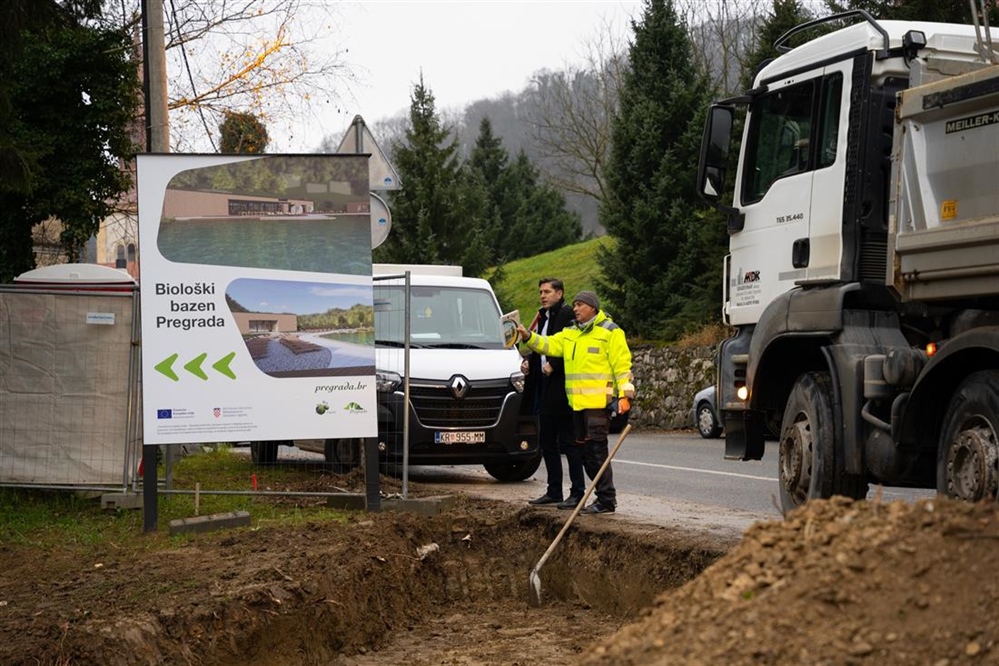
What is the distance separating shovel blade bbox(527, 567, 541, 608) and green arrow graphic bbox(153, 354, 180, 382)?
10.3 ft

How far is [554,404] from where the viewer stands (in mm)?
11195

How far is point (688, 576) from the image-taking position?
8680 mm

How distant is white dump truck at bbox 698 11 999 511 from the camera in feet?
22.4

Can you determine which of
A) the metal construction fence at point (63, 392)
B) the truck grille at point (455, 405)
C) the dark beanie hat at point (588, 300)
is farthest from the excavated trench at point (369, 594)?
the truck grille at point (455, 405)

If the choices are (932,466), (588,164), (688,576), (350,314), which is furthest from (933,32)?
(588,164)

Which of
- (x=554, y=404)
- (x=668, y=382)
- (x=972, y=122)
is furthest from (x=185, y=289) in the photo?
(x=668, y=382)

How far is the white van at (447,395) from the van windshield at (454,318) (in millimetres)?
14

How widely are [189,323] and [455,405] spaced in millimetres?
4604

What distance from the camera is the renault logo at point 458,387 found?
45.0ft

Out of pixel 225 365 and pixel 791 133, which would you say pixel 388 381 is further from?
pixel 791 133

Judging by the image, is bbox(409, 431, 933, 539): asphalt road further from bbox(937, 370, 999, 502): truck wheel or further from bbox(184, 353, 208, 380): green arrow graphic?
bbox(184, 353, 208, 380): green arrow graphic

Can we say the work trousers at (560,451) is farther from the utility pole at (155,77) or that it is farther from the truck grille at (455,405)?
the utility pole at (155,77)

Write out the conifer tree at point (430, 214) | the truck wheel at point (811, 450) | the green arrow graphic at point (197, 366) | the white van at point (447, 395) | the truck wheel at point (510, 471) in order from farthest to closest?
the conifer tree at point (430, 214), the truck wheel at point (510, 471), the white van at point (447, 395), the green arrow graphic at point (197, 366), the truck wheel at point (811, 450)

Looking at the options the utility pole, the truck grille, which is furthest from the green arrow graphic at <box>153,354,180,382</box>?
the utility pole
